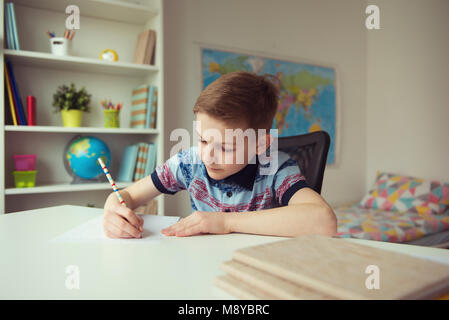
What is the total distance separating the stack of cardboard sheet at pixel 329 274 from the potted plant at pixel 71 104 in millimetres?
1833

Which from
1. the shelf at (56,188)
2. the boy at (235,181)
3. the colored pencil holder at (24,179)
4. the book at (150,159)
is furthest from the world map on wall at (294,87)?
the boy at (235,181)

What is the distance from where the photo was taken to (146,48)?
2.17 metres

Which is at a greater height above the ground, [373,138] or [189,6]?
[189,6]

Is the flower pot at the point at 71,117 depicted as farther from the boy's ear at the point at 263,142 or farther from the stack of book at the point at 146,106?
the boy's ear at the point at 263,142

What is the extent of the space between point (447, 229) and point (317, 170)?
201 centimetres

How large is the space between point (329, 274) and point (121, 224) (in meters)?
0.53

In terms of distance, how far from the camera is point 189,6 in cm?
255

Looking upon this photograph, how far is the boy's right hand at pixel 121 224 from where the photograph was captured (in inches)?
31.3

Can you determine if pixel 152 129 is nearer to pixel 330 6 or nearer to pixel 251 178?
pixel 251 178

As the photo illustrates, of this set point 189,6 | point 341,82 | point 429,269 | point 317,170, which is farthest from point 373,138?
point 429,269

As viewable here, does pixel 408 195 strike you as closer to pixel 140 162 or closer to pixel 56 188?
pixel 140 162

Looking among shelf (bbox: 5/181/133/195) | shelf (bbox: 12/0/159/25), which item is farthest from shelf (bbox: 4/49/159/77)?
shelf (bbox: 5/181/133/195)

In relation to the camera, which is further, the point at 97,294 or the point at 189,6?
the point at 189,6
